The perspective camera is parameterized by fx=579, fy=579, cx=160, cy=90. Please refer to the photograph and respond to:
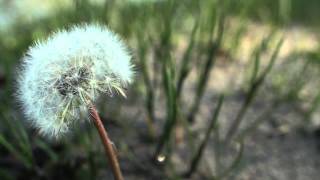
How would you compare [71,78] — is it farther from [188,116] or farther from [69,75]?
[188,116]

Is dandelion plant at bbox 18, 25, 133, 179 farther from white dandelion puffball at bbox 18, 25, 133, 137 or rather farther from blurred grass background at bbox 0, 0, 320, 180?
blurred grass background at bbox 0, 0, 320, 180

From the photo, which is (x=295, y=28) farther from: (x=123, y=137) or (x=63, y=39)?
(x=63, y=39)

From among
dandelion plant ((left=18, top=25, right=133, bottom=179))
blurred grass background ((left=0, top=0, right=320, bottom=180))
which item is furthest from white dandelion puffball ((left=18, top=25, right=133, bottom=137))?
blurred grass background ((left=0, top=0, right=320, bottom=180))

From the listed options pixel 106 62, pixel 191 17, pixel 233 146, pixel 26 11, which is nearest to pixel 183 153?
pixel 233 146

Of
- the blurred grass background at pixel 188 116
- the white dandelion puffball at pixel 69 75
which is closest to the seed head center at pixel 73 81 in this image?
the white dandelion puffball at pixel 69 75

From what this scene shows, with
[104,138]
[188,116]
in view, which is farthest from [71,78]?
[188,116]

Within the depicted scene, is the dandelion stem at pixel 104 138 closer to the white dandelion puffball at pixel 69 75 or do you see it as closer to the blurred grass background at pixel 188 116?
the white dandelion puffball at pixel 69 75
